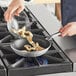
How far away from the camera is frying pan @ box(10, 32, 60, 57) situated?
102 cm

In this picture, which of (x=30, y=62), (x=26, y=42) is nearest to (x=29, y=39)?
(x=26, y=42)

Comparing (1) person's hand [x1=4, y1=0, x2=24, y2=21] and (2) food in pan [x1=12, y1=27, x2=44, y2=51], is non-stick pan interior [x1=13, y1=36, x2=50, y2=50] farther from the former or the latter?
(1) person's hand [x1=4, y1=0, x2=24, y2=21]

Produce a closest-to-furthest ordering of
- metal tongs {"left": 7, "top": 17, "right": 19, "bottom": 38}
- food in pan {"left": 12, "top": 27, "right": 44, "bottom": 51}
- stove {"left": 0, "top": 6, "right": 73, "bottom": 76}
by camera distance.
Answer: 1. stove {"left": 0, "top": 6, "right": 73, "bottom": 76}
2. food in pan {"left": 12, "top": 27, "right": 44, "bottom": 51}
3. metal tongs {"left": 7, "top": 17, "right": 19, "bottom": 38}

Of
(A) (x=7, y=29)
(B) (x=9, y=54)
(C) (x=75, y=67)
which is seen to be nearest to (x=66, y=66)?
(C) (x=75, y=67)

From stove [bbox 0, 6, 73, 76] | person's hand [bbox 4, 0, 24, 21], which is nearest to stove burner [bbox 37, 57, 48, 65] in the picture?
stove [bbox 0, 6, 73, 76]

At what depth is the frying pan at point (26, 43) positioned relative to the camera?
3.35ft

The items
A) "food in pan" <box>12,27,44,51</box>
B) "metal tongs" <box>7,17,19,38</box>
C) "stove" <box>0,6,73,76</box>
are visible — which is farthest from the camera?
"metal tongs" <box>7,17,19,38</box>

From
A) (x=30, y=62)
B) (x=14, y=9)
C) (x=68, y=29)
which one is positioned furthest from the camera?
(x=14, y=9)

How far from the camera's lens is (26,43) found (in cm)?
111

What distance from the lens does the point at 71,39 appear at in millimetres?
1198

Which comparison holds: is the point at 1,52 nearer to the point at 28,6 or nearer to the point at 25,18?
the point at 25,18

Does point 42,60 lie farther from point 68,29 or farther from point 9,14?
point 9,14

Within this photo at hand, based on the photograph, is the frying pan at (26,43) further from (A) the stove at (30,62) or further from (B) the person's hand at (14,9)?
(B) the person's hand at (14,9)

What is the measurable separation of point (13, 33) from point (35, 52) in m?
0.19
